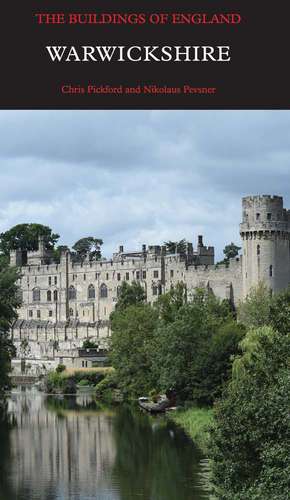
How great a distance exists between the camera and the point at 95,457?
39.1 m

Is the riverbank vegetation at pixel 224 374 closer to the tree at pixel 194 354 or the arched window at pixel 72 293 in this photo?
the tree at pixel 194 354

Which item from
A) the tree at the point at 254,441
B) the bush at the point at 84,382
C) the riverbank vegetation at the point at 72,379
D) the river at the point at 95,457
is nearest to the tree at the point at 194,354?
the river at the point at 95,457

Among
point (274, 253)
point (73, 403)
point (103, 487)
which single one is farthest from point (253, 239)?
point (103, 487)

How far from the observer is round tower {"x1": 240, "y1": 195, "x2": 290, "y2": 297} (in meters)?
77.2

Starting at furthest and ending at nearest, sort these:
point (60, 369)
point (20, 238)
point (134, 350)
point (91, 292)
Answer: point (20, 238) < point (91, 292) < point (60, 369) < point (134, 350)

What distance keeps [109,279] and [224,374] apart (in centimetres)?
5107

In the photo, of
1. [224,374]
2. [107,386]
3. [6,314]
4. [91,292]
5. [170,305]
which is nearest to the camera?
[6,314]

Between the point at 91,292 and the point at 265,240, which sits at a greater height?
the point at 265,240

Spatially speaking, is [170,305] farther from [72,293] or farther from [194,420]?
[72,293]

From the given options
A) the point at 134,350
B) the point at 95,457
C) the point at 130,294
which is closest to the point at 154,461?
the point at 95,457

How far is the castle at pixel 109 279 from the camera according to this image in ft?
254

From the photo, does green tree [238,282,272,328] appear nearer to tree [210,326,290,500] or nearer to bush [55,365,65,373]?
bush [55,365,65,373]

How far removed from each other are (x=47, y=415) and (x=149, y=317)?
14.9 meters

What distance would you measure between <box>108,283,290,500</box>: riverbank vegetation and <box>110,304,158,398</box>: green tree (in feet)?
0.20
